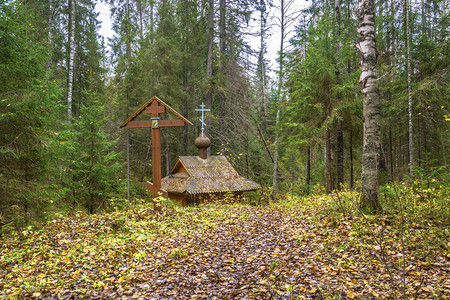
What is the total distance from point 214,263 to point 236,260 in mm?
425

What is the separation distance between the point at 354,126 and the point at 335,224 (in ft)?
24.3

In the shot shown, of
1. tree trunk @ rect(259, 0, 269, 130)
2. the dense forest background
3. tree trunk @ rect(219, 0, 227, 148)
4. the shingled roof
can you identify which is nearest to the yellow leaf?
the dense forest background

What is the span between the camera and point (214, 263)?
5.00m

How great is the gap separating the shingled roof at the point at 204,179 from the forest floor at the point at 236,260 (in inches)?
199

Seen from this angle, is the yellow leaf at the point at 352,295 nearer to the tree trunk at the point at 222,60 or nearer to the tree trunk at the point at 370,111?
the tree trunk at the point at 370,111

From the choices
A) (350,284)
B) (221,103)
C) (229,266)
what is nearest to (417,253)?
(350,284)

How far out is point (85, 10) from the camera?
639 inches

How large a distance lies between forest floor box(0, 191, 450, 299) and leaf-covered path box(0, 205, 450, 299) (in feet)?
0.06

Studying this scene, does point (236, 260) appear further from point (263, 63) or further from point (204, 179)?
point (263, 63)

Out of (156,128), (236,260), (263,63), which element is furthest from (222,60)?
(236,260)

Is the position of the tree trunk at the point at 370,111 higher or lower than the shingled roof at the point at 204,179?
higher

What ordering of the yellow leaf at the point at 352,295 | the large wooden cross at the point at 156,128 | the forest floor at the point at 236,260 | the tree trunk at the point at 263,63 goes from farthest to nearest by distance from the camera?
the tree trunk at the point at 263,63 → the large wooden cross at the point at 156,128 → the forest floor at the point at 236,260 → the yellow leaf at the point at 352,295

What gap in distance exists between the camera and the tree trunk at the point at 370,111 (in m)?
5.63

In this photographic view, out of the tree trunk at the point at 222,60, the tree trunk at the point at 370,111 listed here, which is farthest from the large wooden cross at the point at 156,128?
the tree trunk at the point at 222,60
